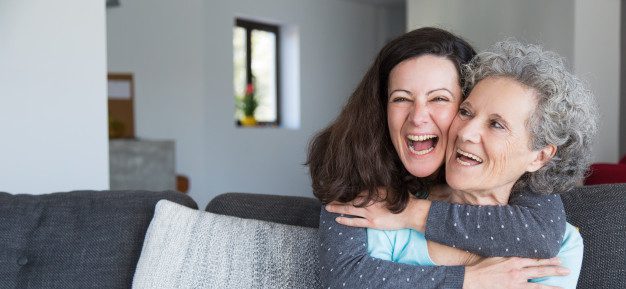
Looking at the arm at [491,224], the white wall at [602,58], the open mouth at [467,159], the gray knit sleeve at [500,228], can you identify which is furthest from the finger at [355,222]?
the white wall at [602,58]

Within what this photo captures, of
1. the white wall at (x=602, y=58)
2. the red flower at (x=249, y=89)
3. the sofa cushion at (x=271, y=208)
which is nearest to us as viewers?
the sofa cushion at (x=271, y=208)

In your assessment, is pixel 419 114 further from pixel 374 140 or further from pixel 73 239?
pixel 73 239

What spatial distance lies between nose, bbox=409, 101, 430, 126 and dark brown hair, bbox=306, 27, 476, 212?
0.11m

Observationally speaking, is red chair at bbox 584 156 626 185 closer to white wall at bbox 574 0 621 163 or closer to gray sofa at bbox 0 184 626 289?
gray sofa at bbox 0 184 626 289

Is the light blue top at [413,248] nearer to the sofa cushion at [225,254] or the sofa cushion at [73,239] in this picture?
the sofa cushion at [225,254]

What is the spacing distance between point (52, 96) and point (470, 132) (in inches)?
83.4

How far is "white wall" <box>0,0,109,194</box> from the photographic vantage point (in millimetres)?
2770

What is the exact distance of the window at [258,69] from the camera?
7070 millimetres

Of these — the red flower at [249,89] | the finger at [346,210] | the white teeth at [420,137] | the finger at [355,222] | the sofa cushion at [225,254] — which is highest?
the red flower at [249,89]

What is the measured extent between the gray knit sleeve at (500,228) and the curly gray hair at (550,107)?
0.08 m

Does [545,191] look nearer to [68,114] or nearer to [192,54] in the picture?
[68,114]

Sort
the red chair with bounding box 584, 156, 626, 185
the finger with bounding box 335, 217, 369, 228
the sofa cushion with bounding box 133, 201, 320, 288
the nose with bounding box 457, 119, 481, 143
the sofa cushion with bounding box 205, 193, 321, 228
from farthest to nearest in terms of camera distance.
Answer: the red chair with bounding box 584, 156, 626, 185, the sofa cushion with bounding box 205, 193, 321, 228, the sofa cushion with bounding box 133, 201, 320, 288, the finger with bounding box 335, 217, 369, 228, the nose with bounding box 457, 119, 481, 143

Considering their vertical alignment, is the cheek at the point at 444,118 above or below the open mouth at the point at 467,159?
above

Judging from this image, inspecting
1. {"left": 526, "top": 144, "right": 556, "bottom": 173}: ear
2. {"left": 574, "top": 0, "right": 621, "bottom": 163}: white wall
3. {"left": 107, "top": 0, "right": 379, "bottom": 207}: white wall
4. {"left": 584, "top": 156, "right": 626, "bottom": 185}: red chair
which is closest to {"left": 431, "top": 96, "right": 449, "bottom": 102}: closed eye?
{"left": 526, "top": 144, "right": 556, "bottom": 173}: ear
